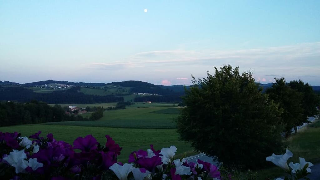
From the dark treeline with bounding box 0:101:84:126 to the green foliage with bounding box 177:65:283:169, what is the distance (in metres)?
63.3

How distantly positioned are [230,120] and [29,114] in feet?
221

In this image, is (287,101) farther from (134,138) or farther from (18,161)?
(18,161)

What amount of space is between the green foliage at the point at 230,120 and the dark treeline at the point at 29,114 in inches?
2491

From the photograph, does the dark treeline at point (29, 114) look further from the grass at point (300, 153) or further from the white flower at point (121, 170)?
the white flower at point (121, 170)

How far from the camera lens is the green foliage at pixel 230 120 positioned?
1486 cm

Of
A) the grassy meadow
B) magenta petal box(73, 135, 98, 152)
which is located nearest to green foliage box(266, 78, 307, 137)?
the grassy meadow

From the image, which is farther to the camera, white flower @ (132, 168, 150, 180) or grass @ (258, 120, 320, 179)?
grass @ (258, 120, 320, 179)

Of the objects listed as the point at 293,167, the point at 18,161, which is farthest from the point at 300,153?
the point at 18,161

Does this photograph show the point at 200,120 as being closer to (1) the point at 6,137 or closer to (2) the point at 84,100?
(1) the point at 6,137

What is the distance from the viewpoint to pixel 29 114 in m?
70.1

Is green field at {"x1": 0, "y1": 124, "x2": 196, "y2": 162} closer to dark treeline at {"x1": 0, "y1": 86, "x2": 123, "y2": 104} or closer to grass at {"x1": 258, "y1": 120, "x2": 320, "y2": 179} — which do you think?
grass at {"x1": 258, "y1": 120, "x2": 320, "y2": 179}

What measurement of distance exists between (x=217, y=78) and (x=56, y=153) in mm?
15249

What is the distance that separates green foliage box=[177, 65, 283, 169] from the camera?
585 inches

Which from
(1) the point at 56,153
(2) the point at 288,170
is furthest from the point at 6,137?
(2) the point at 288,170
